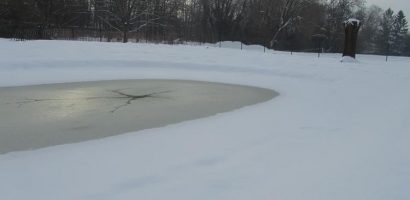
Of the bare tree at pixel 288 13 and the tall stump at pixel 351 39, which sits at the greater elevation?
the bare tree at pixel 288 13

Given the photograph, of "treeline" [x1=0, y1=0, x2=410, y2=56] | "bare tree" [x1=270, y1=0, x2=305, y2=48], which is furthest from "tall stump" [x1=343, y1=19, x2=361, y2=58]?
"bare tree" [x1=270, y1=0, x2=305, y2=48]

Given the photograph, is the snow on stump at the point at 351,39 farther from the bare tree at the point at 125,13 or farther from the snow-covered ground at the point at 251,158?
the bare tree at the point at 125,13

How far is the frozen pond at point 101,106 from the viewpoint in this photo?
748 centimetres

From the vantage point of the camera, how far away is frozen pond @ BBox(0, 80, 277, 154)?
7.48 metres

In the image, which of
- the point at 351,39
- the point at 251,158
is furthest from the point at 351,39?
the point at 251,158

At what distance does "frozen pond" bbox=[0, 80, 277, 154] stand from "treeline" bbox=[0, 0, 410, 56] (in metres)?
29.1

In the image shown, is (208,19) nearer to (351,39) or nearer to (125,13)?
(125,13)

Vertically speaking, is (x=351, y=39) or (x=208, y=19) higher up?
(x=208, y=19)

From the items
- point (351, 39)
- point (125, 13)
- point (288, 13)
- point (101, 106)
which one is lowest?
point (101, 106)

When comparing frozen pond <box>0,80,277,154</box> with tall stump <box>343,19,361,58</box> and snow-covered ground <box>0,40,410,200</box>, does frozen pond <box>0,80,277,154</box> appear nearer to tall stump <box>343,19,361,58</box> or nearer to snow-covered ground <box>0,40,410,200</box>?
snow-covered ground <box>0,40,410,200</box>

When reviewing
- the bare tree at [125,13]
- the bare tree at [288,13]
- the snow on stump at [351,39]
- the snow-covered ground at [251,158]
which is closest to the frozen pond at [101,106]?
the snow-covered ground at [251,158]

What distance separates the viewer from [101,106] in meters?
9.97

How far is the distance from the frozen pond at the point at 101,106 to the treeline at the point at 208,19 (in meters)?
29.1

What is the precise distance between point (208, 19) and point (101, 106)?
53.4 m
